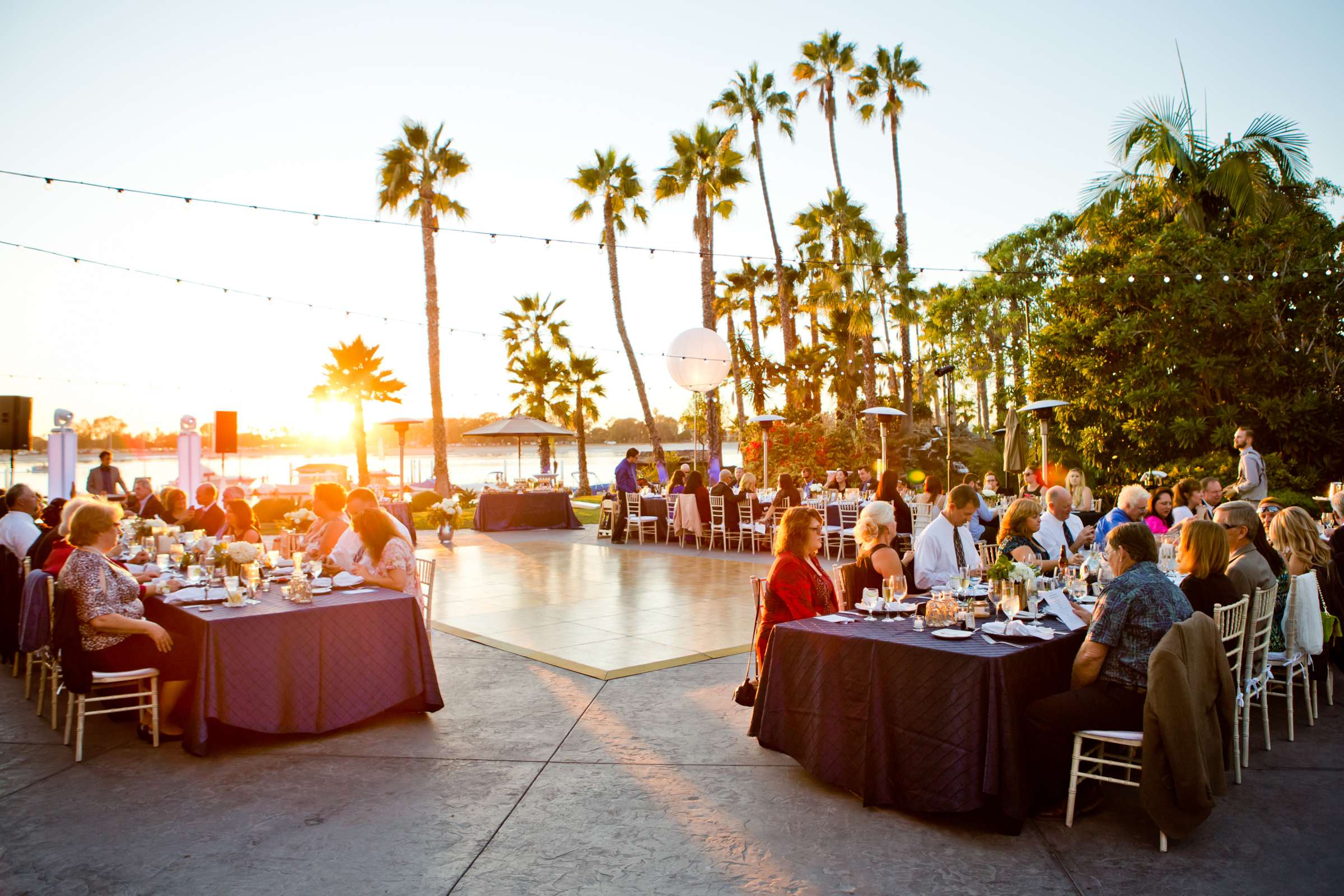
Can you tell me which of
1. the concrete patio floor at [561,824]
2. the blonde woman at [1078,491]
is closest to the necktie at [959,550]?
the concrete patio floor at [561,824]

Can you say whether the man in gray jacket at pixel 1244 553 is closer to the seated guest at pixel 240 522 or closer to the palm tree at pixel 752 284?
the seated guest at pixel 240 522

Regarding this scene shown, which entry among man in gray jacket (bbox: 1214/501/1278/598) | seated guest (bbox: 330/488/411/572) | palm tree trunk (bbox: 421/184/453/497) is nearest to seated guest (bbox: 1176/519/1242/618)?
man in gray jacket (bbox: 1214/501/1278/598)

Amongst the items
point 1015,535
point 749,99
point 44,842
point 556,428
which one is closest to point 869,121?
point 749,99

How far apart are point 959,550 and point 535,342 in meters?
27.5

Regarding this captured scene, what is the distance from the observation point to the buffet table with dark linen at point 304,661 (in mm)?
4449

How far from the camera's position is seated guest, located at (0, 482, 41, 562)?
671cm

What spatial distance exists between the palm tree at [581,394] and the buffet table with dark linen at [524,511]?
11.0 meters

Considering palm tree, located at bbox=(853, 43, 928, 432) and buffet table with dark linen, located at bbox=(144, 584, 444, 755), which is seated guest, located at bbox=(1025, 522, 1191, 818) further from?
palm tree, located at bbox=(853, 43, 928, 432)

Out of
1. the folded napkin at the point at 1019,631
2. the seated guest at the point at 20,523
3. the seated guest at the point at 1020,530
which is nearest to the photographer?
the folded napkin at the point at 1019,631

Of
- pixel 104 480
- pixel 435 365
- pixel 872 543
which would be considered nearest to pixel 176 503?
pixel 872 543

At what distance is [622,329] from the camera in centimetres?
2378

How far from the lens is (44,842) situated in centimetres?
348

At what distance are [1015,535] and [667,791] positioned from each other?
3.17m

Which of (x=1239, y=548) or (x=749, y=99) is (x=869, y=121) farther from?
(x=1239, y=548)
